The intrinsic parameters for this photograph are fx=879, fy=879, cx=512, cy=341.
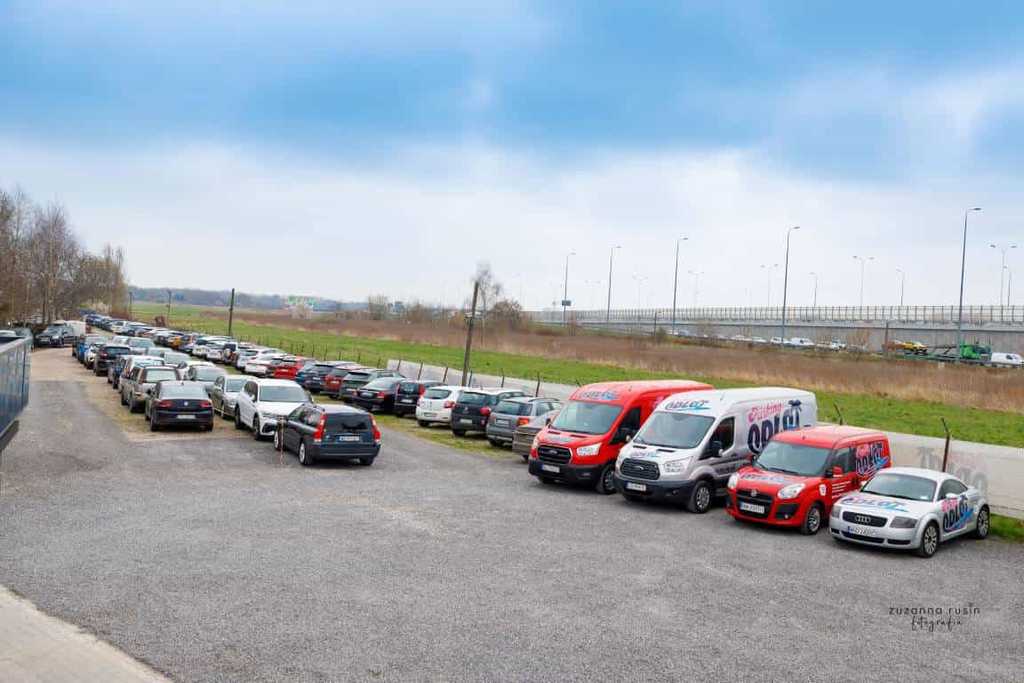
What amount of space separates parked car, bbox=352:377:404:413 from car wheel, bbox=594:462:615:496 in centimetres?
1512

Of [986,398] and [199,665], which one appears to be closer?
[199,665]

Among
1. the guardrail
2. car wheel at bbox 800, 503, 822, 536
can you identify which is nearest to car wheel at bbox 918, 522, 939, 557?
car wheel at bbox 800, 503, 822, 536

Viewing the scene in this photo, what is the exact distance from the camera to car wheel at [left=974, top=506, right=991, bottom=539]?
15.7 metres

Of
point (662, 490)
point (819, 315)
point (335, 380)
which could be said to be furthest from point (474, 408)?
point (819, 315)

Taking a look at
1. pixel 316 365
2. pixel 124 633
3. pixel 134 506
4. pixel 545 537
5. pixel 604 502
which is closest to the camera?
pixel 124 633

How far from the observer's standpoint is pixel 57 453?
21.0 meters

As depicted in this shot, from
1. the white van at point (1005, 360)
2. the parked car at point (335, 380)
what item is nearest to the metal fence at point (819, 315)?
the white van at point (1005, 360)

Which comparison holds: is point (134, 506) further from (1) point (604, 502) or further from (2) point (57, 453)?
(1) point (604, 502)

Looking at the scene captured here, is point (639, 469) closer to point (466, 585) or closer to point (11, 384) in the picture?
point (466, 585)

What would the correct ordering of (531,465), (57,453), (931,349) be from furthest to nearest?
(931,349) → (57,453) → (531,465)

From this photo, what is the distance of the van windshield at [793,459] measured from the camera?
16297 mm

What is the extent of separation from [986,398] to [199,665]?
36401mm

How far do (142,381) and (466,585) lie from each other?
73.3 ft

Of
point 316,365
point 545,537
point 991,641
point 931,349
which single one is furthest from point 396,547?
point 931,349
